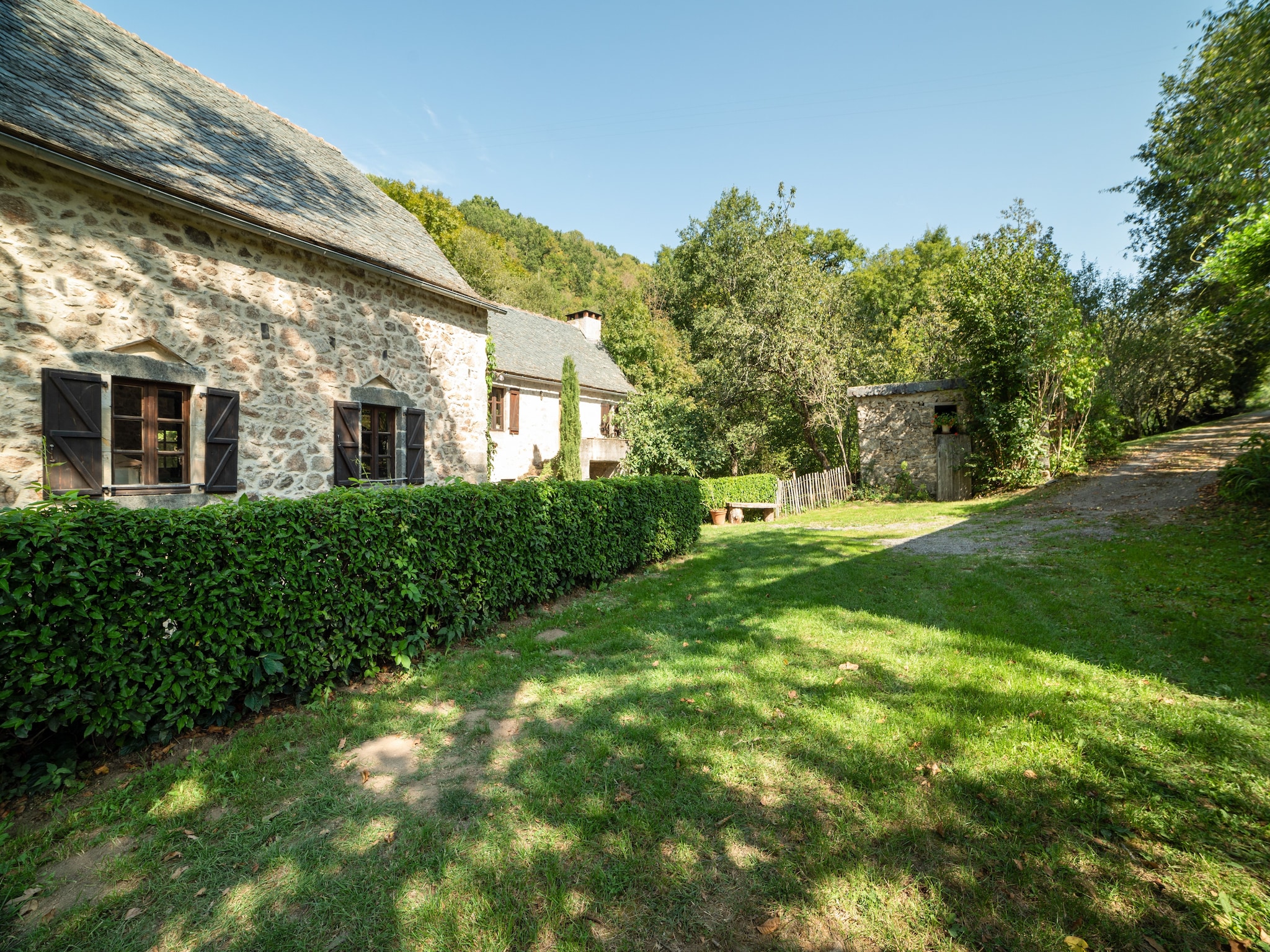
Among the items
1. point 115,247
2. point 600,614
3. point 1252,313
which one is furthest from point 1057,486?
point 115,247

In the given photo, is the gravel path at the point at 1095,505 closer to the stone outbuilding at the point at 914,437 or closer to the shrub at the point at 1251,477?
the shrub at the point at 1251,477

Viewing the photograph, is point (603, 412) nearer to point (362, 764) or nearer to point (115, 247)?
point (115, 247)

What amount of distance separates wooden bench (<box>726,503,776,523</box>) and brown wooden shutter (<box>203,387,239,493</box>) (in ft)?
41.0

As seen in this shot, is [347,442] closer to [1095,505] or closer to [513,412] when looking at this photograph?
[513,412]

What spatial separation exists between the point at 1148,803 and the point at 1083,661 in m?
2.17

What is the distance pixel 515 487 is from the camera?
21.1 feet

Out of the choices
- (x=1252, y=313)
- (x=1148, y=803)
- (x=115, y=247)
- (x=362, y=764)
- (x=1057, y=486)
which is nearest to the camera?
(x=1148, y=803)

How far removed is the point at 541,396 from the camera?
21250mm

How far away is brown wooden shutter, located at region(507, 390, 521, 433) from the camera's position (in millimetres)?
19875

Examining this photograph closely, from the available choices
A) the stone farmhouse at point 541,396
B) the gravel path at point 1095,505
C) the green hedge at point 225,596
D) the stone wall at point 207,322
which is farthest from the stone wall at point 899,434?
the green hedge at point 225,596

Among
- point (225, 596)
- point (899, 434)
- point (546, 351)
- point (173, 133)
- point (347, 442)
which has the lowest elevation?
point (225, 596)

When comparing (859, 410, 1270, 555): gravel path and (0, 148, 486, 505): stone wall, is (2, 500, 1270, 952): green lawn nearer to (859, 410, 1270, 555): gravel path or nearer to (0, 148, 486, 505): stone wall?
(859, 410, 1270, 555): gravel path

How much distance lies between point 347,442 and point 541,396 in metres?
12.6

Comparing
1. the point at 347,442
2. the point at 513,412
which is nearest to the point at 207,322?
the point at 347,442
